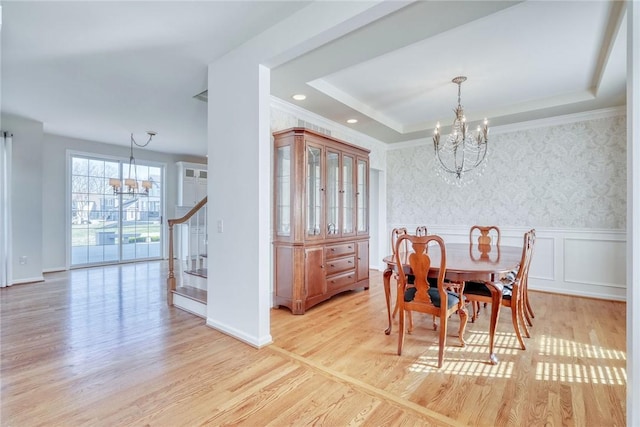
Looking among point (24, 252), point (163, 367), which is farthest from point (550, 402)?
point (24, 252)

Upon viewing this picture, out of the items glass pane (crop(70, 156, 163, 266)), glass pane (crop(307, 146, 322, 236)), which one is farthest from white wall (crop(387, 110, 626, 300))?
glass pane (crop(70, 156, 163, 266))

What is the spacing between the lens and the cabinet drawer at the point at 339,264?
3912 millimetres

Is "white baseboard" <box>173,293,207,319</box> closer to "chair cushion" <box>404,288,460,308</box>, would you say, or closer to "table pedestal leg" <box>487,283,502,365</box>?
"chair cushion" <box>404,288,460,308</box>

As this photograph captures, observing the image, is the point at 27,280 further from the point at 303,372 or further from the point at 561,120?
the point at 561,120

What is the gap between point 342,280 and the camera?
13.5ft

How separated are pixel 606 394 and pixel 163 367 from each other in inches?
119

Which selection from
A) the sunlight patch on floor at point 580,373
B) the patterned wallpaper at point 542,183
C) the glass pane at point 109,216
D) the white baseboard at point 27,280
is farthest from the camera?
the glass pane at point 109,216

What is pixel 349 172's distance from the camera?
4355mm

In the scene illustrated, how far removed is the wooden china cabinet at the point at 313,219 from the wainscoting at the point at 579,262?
→ 8.88 feet

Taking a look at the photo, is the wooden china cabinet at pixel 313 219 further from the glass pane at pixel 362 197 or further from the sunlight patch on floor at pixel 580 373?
the sunlight patch on floor at pixel 580 373

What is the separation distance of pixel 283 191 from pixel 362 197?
1.45 metres

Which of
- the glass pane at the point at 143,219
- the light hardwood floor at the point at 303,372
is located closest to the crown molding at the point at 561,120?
the light hardwood floor at the point at 303,372

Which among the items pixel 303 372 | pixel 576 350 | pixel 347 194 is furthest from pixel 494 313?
pixel 347 194

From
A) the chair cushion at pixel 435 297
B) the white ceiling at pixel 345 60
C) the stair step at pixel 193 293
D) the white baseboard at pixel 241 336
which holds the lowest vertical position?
the white baseboard at pixel 241 336
